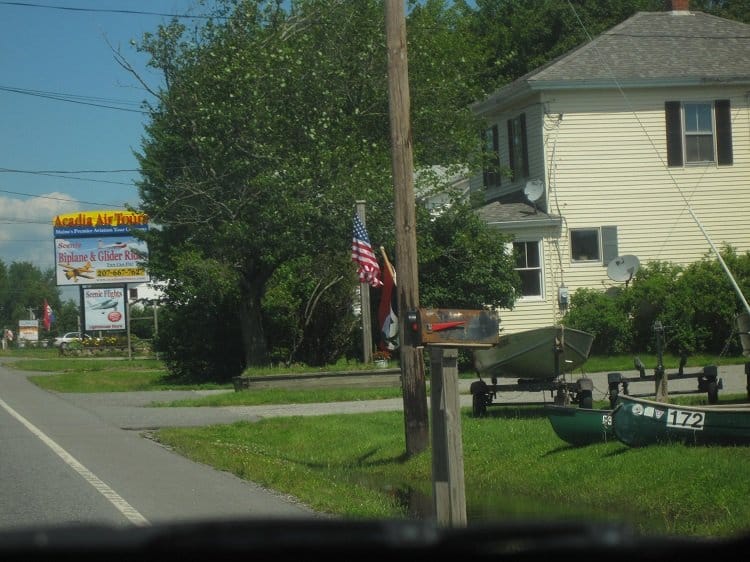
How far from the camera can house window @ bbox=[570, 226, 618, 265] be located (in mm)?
31422

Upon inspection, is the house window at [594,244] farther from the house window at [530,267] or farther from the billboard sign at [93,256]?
the billboard sign at [93,256]

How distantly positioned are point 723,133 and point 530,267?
666cm

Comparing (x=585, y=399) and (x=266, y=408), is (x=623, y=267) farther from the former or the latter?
(x=585, y=399)

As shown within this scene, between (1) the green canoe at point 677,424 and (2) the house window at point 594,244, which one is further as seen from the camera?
(2) the house window at point 594,244

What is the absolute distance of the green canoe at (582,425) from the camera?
12.7 metres

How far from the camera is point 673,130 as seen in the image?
31547 millimetres

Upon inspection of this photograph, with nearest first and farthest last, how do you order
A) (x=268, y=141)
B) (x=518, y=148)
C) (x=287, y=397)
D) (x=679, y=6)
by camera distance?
(x=287, y=397) → (x=268, y=141) → (x=518, y=148) → (x=679, y=6)

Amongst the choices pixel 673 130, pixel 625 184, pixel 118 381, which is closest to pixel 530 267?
pixel 625 184

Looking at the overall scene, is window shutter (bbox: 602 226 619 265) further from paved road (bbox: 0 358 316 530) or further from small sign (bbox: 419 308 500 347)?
small sign (bbox: 419 308 500 347)

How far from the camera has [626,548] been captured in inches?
139

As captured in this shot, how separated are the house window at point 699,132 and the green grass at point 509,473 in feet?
52.5

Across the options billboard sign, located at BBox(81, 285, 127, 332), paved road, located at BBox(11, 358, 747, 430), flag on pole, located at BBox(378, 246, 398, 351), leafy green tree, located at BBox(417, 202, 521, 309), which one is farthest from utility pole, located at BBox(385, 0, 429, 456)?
billboard sign, located at BBox(81, 285, 127, 332)

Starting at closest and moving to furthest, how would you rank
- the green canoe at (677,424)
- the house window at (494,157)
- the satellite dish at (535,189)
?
the green canoe at (677,424) → the satellite dish at (535,189) → the house window at (494,157)

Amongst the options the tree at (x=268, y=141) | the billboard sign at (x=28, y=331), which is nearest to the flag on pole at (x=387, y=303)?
the tree at (x=268, y=141)
